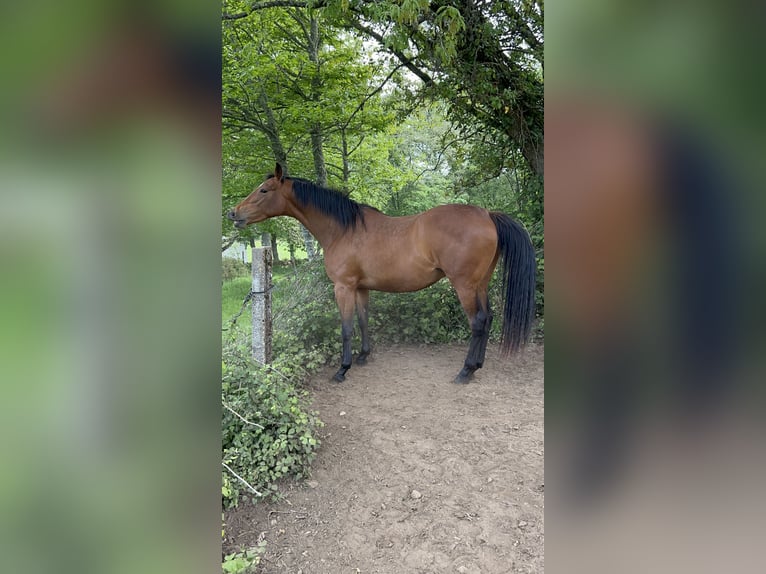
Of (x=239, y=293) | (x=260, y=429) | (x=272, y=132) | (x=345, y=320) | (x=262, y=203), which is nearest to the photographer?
(x=260, y=429)

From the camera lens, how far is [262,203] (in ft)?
12.9

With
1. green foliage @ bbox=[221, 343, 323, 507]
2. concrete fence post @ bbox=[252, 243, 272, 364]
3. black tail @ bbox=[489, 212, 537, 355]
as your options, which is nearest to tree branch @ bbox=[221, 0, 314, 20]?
concrete fence post @ bbox=[252, 243, 272, 364]

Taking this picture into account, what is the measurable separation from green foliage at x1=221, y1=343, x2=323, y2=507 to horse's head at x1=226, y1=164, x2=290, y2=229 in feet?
5.61

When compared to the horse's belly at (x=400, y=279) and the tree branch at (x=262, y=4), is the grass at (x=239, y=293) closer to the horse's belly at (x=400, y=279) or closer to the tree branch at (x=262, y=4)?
the horse's belly at (x=400, y=279)

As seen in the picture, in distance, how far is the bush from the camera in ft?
34.8

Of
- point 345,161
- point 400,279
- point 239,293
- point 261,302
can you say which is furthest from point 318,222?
point 239,293

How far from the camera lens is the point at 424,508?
212 centimetres

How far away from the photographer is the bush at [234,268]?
10.6 m

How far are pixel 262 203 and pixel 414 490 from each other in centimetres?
284

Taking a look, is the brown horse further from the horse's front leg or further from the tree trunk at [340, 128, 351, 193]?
the tree trunk at [340, 128, 351, 193]

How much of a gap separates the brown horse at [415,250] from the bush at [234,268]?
6.87 meters

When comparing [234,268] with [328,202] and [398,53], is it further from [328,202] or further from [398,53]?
[398,53]
